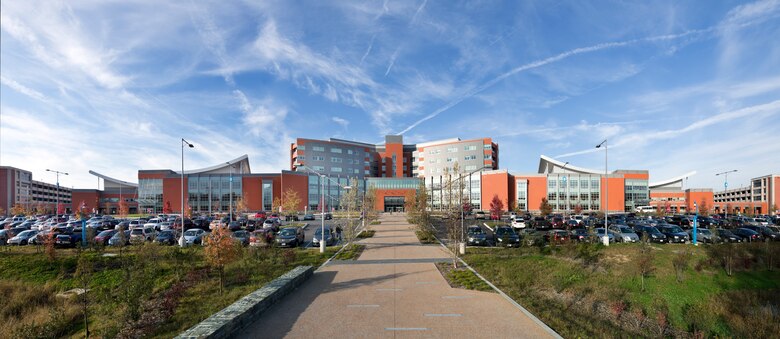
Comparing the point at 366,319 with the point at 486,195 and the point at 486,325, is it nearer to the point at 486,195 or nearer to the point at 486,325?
the point at 486,325

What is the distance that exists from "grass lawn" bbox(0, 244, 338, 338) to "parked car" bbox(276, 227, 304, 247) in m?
2.90

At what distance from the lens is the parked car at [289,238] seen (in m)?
25.9

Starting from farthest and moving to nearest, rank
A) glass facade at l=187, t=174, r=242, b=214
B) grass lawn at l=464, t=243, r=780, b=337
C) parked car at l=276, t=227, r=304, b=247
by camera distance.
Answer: glass facade at l=187, t=174, r=242, b=214 < parked car at l=276, t=227, r=304, b=247 < grass lawn at l=464, t=243, r=780, b=337

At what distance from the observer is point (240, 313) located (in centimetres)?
858

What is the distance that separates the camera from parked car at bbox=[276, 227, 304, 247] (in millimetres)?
25891

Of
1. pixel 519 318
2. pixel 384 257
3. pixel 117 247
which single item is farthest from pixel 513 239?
pixel 117 247

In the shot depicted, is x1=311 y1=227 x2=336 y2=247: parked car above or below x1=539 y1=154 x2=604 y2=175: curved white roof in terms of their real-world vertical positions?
below

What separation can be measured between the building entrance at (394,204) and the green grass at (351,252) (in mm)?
72636

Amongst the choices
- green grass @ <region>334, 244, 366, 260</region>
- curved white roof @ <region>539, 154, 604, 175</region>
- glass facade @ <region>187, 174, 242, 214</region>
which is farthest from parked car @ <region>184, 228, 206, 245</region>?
curved white roof @ <region>539, 154, 604, 175</region>

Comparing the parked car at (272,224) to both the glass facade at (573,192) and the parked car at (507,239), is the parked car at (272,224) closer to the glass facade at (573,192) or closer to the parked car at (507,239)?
the parked car at (507,239)

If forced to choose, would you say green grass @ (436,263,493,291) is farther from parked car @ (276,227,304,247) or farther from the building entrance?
the building entrance

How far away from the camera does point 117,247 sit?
1022 inches

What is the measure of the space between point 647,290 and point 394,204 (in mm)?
83117

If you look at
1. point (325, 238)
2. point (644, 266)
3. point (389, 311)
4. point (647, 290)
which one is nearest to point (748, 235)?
point (644, 266)
